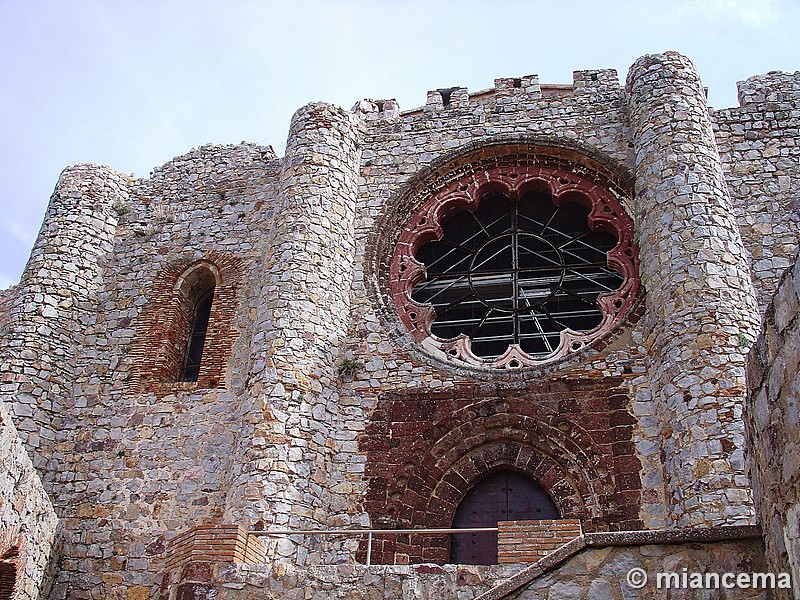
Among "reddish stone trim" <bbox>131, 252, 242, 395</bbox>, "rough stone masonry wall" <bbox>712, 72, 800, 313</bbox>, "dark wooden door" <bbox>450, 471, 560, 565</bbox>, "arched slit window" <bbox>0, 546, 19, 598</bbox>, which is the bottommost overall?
"arched slit window" <bbox>0, 546, 19, 598</bbox>

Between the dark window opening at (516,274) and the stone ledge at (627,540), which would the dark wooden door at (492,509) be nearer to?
the dark window opening at (516,274)

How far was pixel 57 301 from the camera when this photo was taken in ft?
41.1

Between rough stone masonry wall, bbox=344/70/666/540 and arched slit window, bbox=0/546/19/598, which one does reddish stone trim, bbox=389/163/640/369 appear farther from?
arched slit window, bbox=0/546/19/598

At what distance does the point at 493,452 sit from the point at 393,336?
214 cm

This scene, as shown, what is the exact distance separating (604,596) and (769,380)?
61.4 inches

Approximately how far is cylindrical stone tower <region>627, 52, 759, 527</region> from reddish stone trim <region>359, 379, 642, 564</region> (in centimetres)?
57

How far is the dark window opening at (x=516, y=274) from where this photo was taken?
38.1 ft

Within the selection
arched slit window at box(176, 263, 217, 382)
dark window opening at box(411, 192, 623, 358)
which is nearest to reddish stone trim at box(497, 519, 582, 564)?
dark window opening at box(411, 192, 623, 358)

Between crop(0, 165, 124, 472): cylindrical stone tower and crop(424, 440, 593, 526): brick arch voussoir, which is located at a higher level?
crop(0, 165, 124, 472): cylindrical stone tower

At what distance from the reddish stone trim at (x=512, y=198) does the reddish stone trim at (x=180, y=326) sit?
7.66ft

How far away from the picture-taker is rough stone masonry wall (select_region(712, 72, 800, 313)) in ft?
37.1

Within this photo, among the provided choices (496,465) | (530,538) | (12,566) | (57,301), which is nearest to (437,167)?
(496,465)

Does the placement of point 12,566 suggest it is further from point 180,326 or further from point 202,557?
point 180,326

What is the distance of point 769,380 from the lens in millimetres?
4727
